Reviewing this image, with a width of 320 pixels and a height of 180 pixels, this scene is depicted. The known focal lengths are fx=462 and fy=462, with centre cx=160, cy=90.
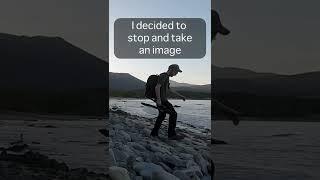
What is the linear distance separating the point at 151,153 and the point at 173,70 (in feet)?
2.01

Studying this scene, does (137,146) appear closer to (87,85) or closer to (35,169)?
(87,85)

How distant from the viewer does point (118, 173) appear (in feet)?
10.6

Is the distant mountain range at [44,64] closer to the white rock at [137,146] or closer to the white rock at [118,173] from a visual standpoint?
the white rock at [137,146]

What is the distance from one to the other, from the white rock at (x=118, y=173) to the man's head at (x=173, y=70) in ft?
2.46

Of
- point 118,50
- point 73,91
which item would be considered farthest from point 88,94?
point 118,50

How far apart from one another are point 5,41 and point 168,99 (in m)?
1.28

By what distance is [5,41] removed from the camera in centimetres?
343

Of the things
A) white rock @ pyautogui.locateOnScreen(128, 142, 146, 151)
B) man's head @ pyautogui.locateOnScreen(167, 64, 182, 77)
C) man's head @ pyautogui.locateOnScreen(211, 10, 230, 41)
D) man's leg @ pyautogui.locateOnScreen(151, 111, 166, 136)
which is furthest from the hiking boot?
man's head @ pyautogui.locateOnScreen(211, 10, 230, 41)

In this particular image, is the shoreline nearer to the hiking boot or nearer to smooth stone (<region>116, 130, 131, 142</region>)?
smooth stone (<region>116, 130, 131, 142</region>)

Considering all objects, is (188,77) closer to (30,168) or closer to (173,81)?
(173,81)

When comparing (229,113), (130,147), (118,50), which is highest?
(118,50)

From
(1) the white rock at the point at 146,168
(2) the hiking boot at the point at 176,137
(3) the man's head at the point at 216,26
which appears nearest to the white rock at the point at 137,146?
(1) the white rock at the point at 146,168

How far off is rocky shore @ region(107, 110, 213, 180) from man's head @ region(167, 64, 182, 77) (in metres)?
0.36

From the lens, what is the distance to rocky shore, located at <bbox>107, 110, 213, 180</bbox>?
10.6 feet
